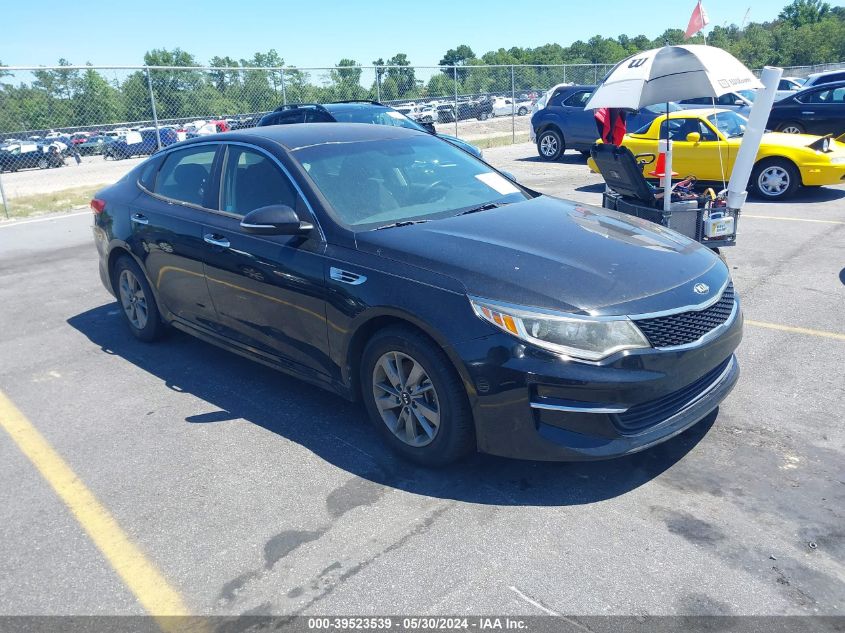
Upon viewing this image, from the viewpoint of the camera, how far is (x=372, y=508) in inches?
135

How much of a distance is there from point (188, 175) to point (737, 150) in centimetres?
888

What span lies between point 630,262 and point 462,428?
119cm

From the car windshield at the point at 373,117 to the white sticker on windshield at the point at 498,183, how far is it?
25.7ft

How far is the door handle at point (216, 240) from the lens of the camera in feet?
15.1

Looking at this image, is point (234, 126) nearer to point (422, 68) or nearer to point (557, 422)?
point (422, 68)

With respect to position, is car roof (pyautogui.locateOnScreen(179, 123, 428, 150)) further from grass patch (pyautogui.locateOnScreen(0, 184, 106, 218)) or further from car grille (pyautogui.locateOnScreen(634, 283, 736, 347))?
grass patch (pyautogui.locateOnScreen(0, 184, 106, 218))

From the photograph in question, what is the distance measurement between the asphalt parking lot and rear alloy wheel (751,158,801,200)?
6301mm

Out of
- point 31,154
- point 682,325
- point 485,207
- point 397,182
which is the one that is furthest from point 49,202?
point 682,325

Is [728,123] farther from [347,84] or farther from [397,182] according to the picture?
[347,84]

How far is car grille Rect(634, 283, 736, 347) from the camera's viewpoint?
329 cm

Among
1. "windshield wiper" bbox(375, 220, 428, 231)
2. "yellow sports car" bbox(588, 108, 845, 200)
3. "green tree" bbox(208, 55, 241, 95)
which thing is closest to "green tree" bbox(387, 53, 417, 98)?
"green tree" bbox(208, 55, 241, 95)

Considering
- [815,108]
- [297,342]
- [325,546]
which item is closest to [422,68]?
[815,108]

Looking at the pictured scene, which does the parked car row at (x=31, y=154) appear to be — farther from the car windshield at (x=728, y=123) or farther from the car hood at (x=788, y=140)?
the car hood at (x=788, y=140)

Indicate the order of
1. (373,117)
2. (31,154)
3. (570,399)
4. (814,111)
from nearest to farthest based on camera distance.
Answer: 1. (570,399)
2. (373,117)
3. (814,111)
4. (31,154)
